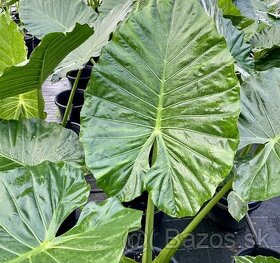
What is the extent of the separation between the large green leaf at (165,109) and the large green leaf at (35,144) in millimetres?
234

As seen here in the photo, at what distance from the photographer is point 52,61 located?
38.9 inches

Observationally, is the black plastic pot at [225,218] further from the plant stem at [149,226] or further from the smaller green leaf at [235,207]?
the plant stem at [149,226]

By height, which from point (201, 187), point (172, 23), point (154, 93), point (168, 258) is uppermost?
point (172, 23)

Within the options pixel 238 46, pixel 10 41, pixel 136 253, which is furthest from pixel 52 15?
pixel 136 253

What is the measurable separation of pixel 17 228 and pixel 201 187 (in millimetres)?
364

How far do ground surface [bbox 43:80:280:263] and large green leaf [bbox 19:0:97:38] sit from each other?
0.69 meters

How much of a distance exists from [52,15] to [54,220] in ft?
3.22

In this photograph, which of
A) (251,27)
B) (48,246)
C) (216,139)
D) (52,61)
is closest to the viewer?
(48,246)

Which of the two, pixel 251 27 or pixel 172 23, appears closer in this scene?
pixel 172 23

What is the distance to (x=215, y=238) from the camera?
1596mm

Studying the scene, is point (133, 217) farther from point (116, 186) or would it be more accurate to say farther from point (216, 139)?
point (216, 139)

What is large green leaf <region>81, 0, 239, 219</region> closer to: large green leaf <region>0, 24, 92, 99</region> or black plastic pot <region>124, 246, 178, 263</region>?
large green leaf <region>0, 24, 92, 99</region>

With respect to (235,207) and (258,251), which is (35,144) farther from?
(258,251)

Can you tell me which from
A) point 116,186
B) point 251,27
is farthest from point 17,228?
point 251,27
